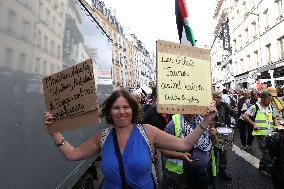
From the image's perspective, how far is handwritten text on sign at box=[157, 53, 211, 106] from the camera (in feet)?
10.8

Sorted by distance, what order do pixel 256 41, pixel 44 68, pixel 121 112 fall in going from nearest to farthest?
1. pixel 121 112
2. pixel 44 68
3. pixel 256 41

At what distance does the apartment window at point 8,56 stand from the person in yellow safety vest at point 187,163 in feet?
7.86

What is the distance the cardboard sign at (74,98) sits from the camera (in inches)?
123

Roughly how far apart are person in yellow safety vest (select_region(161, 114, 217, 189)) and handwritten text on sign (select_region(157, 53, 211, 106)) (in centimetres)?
132

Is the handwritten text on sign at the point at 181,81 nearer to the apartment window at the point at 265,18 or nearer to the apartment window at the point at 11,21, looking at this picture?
the apartment window at the point at 11,21

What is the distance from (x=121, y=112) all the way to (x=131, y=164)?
0.45 m

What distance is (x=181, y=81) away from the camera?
3.38 metres

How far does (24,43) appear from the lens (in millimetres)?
3033

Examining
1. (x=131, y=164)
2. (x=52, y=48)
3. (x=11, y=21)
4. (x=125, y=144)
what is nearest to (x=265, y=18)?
(x=52, y=48)

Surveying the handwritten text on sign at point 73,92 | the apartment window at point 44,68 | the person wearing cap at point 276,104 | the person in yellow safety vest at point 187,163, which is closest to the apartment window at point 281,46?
the person wearing cap at point 276,104

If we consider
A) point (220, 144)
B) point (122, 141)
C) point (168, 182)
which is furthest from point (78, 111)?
point (220, 144)

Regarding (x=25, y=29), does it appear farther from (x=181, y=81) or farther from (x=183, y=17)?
(x=183, y=17)

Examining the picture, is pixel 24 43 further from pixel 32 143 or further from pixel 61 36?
pixel 61 36

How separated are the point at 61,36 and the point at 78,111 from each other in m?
1.40
